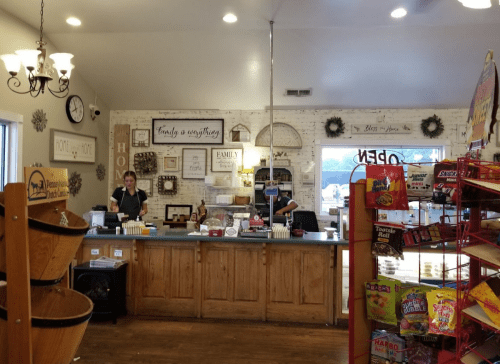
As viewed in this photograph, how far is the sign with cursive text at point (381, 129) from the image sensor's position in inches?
302

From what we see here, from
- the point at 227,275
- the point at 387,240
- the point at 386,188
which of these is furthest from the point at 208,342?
the point at 386,188

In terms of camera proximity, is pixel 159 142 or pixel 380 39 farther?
pixel 159 142

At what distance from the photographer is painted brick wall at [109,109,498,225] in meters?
7.59

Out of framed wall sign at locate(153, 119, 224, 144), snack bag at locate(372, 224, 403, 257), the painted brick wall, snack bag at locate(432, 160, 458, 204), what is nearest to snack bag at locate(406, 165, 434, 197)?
snack bag at locate(432, 160, 458, 204)

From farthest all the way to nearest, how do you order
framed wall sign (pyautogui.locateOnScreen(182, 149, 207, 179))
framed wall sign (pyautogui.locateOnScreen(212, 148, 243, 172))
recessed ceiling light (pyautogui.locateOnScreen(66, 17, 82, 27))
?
framed wall sign (pyautogui.locateOnScreen(182, 149, 207, 179))
framed wall sign (pyautogui.locateOnScreen(212, 148, 243, 172))
recessed ceiling light (pyautogui.locateOnScreen(66, 17, 82, 27))

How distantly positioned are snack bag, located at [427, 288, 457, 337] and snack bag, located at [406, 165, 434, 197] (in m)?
0.50

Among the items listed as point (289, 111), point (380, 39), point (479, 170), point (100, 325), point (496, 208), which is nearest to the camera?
point (479, 170)

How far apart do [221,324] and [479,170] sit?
3.34 m

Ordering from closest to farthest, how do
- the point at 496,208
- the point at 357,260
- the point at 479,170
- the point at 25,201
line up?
1. the point at 25,201
2. the point at 479,170
3. the point at 496,208
4. the point at 357,260

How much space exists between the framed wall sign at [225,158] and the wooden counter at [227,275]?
3.25 metres

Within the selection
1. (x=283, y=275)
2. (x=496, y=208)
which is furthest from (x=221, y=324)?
(x=496, y=208)

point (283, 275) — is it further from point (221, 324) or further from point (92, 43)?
point (92, 43)

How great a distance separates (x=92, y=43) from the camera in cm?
638

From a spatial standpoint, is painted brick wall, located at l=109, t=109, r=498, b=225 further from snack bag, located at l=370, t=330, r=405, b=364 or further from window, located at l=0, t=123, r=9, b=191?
snack bag, located at l=370, t=330, r=405, b=364
